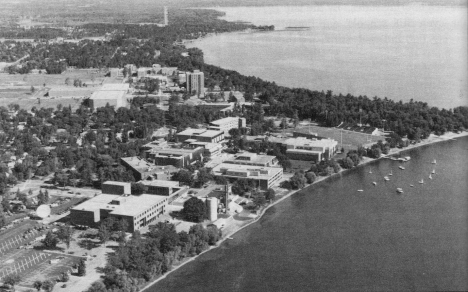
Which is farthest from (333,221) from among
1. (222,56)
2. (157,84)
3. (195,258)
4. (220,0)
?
(220,0)

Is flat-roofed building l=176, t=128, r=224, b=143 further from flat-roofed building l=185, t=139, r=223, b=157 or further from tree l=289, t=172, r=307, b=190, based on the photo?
tree l=289, t=172, r=307, b=190

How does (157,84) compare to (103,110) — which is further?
(157,84)

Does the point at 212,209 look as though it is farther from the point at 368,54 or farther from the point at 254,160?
the point at 368,54

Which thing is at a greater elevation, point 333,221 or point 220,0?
point 220,0

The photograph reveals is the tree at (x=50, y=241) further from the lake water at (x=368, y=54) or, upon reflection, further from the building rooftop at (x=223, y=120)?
the lake water at (x=368, y=54)

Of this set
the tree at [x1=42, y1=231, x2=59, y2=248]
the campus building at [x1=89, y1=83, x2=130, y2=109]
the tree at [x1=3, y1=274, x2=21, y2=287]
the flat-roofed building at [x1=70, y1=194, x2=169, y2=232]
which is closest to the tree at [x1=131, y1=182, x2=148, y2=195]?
the flat-roofed building at [x1=70, y1=194, x2=169, y2=232]

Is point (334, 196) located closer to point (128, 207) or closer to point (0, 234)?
point (128, 207)

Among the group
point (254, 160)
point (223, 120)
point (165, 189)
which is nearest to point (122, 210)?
point (165, 189)
